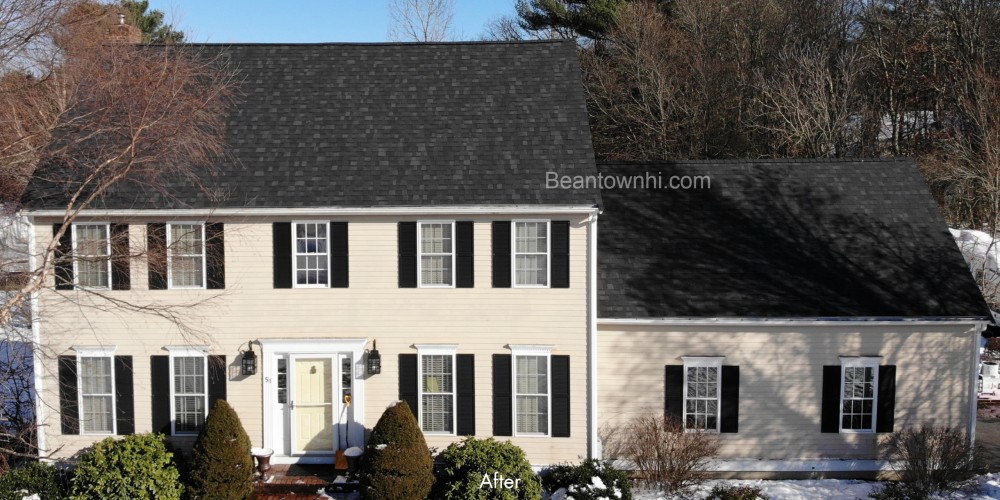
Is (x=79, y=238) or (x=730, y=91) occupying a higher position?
(x=730, y=91)

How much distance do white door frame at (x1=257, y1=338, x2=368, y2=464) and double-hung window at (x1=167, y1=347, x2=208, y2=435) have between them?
1114 mm

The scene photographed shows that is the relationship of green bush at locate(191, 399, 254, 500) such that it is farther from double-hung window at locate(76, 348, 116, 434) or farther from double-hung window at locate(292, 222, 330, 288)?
double-hung window at locate(292, 222, 330, 288)

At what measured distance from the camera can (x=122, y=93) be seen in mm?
14305

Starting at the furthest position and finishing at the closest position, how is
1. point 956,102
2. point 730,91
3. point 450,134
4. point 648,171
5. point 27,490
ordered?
point 730,91, point 956,102, point 648,171, point 450,134, point 27,490

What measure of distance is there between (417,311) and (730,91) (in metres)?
23.4

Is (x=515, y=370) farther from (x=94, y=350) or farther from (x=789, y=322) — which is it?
(x=94, y=350)

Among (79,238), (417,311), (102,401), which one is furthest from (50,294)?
(417,311)

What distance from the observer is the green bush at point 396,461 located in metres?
12.7

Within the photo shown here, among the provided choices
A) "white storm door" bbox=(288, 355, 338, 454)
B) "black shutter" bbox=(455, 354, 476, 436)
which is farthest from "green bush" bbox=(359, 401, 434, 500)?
"white storm door" bbox=(288, 355, 338, 454)

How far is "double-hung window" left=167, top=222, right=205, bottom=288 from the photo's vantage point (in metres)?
14.1

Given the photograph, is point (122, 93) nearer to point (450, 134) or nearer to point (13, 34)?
point (13, 34)

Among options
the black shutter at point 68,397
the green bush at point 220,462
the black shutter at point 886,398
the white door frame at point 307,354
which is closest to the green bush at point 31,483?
the black shutter at point 68,397

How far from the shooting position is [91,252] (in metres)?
14.1

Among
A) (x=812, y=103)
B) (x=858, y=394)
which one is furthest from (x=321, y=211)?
(x=812, y=103)
